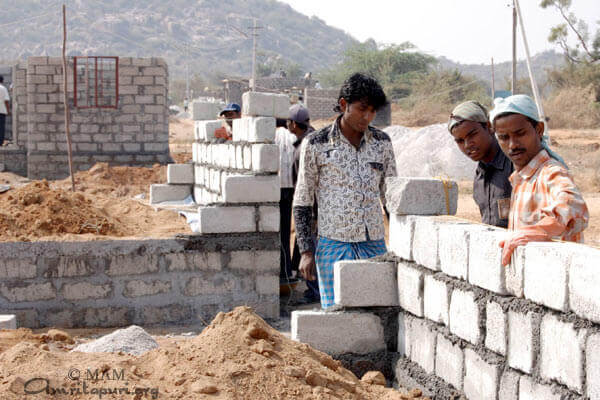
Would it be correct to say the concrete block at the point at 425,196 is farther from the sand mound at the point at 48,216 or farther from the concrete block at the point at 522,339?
the sand mound at the point at 48,216

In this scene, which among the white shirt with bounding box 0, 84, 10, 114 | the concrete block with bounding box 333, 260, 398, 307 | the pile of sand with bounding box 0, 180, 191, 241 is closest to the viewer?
the concrete block with bounding box 333, 260, 398, 307

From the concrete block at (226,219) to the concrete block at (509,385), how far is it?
360 cm

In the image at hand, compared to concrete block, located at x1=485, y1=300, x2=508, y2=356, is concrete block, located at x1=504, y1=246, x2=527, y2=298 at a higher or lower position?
higher

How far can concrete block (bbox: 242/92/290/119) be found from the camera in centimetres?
660

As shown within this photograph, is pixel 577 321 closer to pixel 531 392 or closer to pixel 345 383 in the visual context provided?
pixel 531 392

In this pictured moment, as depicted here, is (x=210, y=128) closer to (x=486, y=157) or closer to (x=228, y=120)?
(x=228, y=120)

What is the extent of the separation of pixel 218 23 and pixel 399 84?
71390 mm

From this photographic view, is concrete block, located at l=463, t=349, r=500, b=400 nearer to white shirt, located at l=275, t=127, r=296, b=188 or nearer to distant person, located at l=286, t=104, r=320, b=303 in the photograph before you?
distant person, located at l=286, t=104, r=320, b=303

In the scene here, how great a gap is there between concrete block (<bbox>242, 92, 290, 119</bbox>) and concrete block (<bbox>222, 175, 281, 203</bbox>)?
70 centimetres

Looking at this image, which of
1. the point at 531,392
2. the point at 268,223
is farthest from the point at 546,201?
the point at 268,223

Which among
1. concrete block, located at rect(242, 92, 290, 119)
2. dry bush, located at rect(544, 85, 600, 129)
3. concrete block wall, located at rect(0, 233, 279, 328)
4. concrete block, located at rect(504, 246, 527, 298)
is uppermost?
dry bush, located at rect(544, 85, 600, 129)

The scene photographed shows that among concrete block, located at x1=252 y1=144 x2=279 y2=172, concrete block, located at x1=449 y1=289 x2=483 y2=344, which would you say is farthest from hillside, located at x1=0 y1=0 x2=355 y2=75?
concrete block, located at x1=449 y1=289 x2=483 y2=344

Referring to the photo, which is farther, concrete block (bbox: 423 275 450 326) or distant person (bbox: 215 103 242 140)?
distant person (bbox: 215 103 242 140)

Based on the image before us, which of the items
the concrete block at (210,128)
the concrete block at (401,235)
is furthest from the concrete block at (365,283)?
the concrete block at (210,128)
